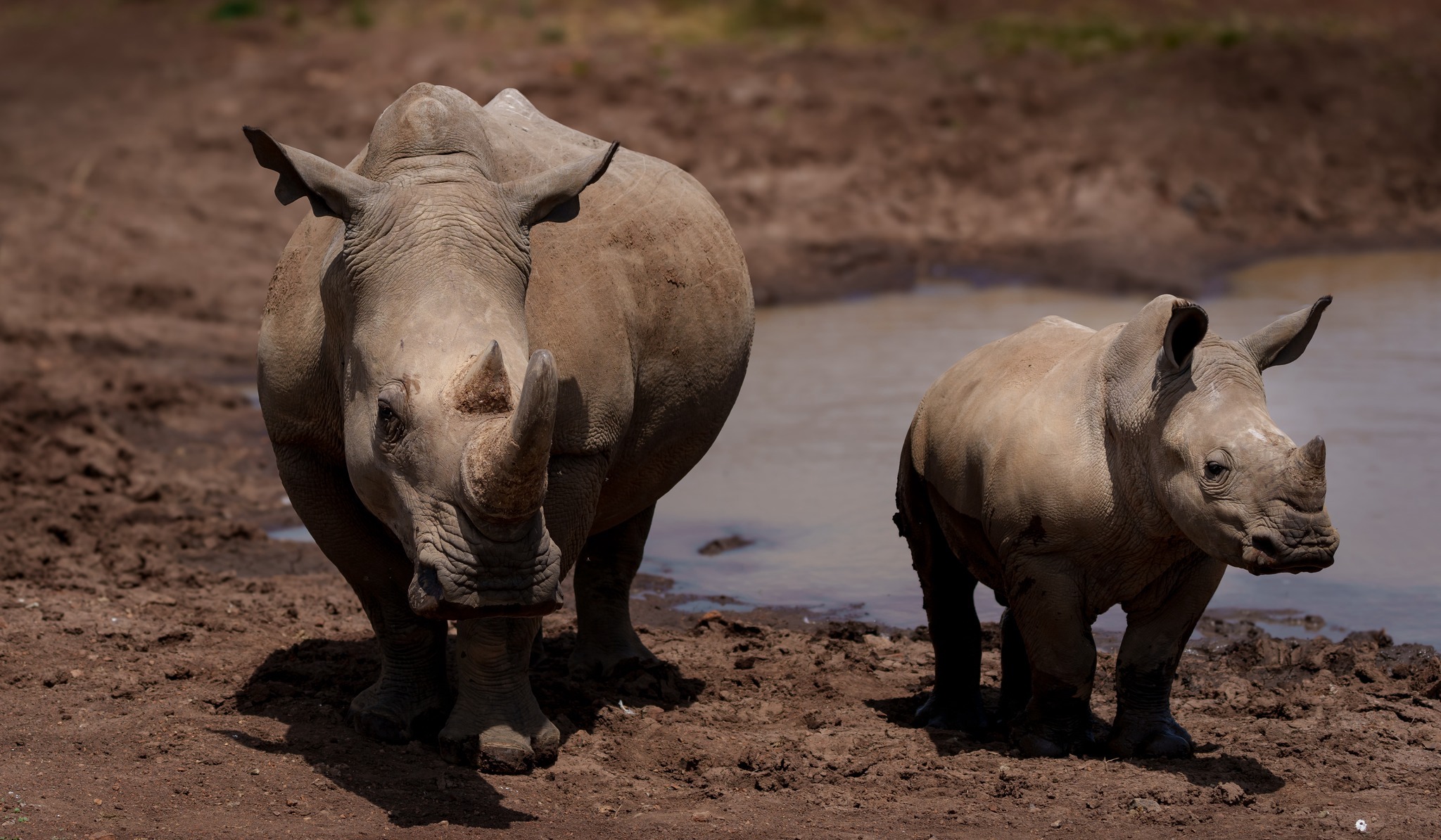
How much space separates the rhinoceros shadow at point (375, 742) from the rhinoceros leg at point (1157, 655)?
5.63 feet

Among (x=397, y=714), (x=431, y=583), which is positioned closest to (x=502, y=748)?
(x=397, y=714)

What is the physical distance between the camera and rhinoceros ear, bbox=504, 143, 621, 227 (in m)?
5.44

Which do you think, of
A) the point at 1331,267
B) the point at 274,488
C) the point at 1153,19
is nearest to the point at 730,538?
the point at 274,488

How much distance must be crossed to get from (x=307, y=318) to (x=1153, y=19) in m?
25.2

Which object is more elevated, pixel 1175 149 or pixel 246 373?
pixel 1175 149

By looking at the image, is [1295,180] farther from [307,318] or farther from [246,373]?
[307,318]

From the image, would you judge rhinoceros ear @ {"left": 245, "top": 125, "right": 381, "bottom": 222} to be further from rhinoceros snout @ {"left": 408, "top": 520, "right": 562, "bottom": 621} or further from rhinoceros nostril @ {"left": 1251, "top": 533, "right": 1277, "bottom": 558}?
rhinoceros nostril @ {"left": 1251, "top": 533, "right": 1277, "bottom": 558}

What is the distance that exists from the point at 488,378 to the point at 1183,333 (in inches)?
87.7

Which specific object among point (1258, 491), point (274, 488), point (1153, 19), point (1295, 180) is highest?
point (1153, 19)

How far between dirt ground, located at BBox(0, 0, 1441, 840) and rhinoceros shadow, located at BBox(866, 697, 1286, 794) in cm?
2

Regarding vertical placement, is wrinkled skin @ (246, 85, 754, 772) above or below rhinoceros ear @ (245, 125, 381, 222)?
below

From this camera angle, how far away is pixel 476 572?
4.66 meters

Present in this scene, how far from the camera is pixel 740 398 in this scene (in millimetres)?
12789

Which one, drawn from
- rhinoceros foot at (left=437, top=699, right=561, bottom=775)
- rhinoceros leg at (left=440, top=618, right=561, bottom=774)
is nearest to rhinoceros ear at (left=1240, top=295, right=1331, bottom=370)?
rhinoceros leg at (left=440, top=618, right=561, bottom=774)
